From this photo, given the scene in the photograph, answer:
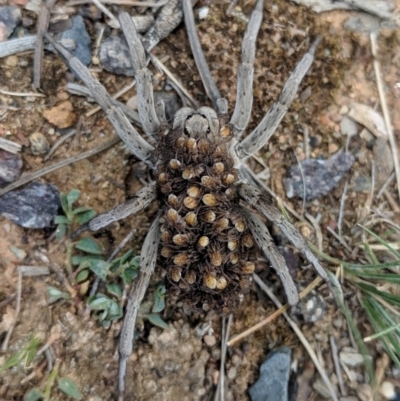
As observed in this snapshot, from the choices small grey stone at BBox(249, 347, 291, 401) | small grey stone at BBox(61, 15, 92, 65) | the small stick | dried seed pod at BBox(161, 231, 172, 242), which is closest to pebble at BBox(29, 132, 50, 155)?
small grey stone at BBox(61, 15, 92, 65)

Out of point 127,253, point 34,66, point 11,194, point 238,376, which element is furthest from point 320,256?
point 34,66

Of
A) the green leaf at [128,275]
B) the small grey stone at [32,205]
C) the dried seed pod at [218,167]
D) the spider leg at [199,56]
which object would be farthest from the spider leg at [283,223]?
the small grey stone at [32,205]

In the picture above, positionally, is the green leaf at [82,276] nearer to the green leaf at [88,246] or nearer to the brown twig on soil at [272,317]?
the green leaf at [88,246]

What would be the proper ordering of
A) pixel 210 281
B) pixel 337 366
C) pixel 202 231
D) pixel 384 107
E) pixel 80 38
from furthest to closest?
1. pixel 384 107
2. pixel 80 38
3. pixel 337 366
4. pixel 202 231
5. pixel 210 281

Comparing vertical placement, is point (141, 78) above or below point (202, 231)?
above

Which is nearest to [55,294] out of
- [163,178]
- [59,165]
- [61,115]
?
[59,165]

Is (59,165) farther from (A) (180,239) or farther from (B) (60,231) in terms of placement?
(A) (180,239)

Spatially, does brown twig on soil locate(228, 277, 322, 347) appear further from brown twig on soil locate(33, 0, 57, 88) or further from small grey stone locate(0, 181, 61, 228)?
brown twig on soil locate(33, 0, 57, 88)
